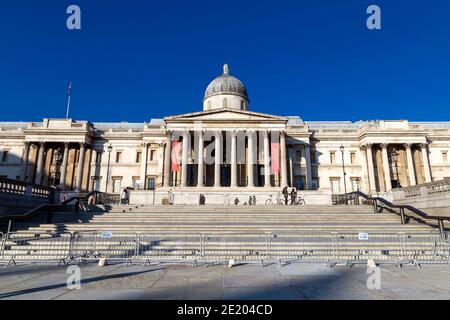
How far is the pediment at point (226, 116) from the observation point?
38.2 meters

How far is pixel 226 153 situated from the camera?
4112 cm

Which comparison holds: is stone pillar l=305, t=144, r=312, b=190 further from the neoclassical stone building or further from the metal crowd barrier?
the metal crowd barrier

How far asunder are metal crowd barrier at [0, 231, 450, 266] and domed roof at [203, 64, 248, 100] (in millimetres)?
39539

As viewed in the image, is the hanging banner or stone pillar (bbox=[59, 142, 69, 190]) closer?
the hanging banner

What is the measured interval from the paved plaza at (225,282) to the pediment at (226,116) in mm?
30758

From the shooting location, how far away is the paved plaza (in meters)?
5.34

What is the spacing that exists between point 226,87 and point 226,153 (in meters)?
13.8

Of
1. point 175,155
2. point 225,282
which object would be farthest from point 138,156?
point 225,282

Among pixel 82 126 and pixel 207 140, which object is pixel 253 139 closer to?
pixel 207 140

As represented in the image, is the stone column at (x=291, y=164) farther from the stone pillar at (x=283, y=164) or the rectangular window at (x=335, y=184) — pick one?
the rectangular window at (x=335, y=184)

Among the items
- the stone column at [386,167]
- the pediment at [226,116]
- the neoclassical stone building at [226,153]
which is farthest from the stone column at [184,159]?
the stone column at [386,167]

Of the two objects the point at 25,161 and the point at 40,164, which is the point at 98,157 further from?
the point at 25,161

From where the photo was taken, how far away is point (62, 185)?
4162 cm

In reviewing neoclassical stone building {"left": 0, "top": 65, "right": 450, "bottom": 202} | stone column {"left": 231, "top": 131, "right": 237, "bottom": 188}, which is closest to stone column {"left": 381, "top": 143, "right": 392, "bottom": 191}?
neoclassical stone building {"left": 0, "top": 65, "right": 450, "bottom": 202}
